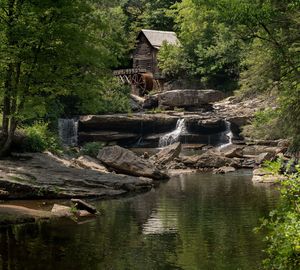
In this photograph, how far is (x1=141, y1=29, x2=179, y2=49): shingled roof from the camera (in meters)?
60.3

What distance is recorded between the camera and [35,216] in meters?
13.2

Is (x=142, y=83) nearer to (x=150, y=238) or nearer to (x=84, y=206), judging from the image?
(x=84, y=206)

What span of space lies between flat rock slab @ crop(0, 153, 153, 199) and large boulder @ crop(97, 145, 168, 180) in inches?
71.5

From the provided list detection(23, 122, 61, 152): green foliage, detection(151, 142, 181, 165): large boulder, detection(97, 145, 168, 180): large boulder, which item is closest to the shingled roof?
detection(151, 142, 181, 165): large boulder

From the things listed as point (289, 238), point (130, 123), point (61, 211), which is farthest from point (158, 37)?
point (289, 238)

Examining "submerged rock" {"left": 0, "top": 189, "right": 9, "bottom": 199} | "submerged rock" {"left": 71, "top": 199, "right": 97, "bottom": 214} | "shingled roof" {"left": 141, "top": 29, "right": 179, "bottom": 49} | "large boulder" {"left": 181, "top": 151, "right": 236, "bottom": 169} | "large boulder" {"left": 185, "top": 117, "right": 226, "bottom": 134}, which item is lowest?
"large boulder" {"left": 181, "top": 151, "right": 236, "bottom": 169}

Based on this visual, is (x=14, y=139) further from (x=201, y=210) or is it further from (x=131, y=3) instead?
(x=131, y=3)

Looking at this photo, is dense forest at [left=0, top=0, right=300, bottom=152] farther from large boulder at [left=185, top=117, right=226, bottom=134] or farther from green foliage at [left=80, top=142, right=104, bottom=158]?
large boulder at [left=185, top=117, right=226, bottom=134]

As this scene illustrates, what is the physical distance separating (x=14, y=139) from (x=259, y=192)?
10.4 meters

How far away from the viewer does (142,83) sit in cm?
5994

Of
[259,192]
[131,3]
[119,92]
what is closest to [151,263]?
[259,192]

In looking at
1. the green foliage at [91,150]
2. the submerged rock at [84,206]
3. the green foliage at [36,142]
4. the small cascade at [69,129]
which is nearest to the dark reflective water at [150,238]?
the submerged rock at [84,206]

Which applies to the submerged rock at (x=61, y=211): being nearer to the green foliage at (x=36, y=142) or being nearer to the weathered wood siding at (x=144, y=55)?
the green foliage at (x=36, y=142)

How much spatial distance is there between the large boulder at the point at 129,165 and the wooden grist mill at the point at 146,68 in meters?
35.3
